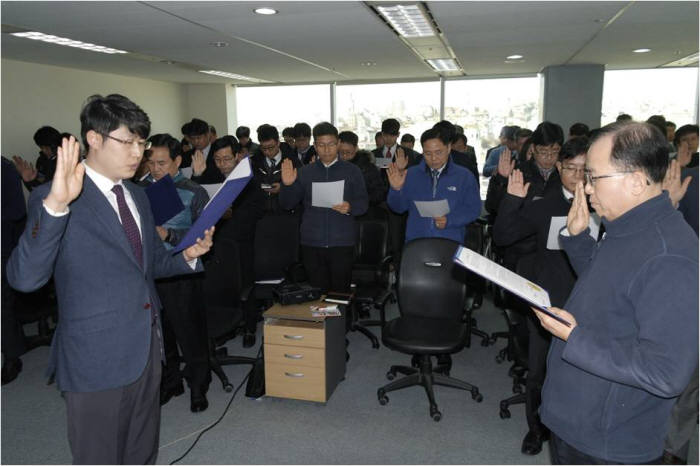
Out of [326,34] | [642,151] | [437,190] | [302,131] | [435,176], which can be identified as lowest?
[437,190]

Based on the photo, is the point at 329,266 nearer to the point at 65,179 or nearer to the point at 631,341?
the point at 65,179

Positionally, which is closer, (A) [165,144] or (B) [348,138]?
(A) [165,144]

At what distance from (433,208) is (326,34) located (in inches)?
105

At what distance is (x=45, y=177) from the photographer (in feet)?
18.3

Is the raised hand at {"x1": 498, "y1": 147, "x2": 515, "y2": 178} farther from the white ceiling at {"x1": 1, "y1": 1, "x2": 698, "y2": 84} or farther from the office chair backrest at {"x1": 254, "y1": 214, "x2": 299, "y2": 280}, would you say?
the office chair backrest at {"x1": 254, "y1": 214, "x2": 299, "y2": 280}

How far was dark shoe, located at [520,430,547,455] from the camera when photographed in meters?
2.64

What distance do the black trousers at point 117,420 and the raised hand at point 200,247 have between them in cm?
32

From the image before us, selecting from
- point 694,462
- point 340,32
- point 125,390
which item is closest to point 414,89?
point 340,32

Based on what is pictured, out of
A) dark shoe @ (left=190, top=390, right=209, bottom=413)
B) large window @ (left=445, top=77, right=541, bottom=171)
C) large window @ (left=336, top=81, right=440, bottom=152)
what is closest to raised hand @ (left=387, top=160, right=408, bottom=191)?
dark shoe @ (left=190, top=390, right=209, bottom=413)

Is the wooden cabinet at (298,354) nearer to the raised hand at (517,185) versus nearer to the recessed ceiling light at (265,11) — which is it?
the raised hand at (517,185)

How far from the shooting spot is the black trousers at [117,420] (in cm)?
Answer: 171

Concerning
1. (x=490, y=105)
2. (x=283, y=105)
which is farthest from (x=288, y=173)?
(x=283, y=105)

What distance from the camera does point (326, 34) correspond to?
202 inches

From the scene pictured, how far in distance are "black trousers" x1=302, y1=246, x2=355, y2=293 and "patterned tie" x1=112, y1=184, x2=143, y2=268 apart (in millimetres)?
2041
